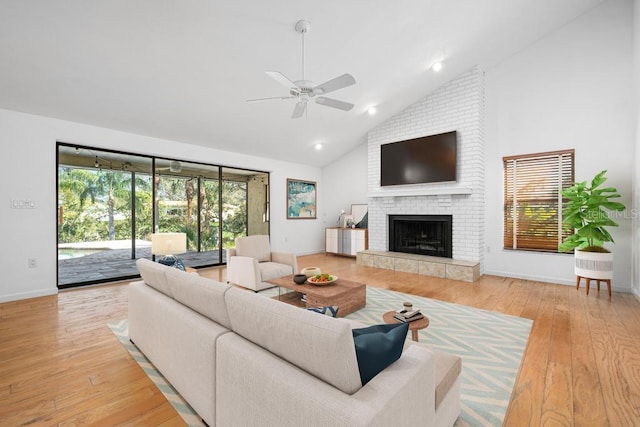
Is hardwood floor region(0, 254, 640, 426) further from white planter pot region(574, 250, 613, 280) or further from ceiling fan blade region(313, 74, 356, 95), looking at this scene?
ceiling fan blade region(313, 74, 356, 95)

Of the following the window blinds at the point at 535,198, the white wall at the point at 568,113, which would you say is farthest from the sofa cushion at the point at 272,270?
the window blinds at the point at 535,198

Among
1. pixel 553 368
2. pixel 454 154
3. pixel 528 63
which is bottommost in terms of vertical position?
pixel 553 368

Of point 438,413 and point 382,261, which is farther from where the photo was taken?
point 382,261

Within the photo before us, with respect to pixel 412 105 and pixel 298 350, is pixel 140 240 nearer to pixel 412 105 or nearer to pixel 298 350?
pixel 298 350

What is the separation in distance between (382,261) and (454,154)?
2485 millimetres

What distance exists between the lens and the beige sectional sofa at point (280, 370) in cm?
98

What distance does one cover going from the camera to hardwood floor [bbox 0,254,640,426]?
1.71m

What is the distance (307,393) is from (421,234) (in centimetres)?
548

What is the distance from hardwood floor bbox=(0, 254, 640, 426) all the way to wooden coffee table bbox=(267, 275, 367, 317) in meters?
1.37

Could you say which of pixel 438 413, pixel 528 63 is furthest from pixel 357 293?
pixel 528 63

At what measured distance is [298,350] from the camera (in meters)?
1.11

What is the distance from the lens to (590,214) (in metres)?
3.94

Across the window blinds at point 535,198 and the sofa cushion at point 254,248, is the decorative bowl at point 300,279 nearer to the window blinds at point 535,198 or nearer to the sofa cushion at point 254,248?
the sofa cushion at point 254,248

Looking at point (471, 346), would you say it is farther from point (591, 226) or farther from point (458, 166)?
point (458, 166)
